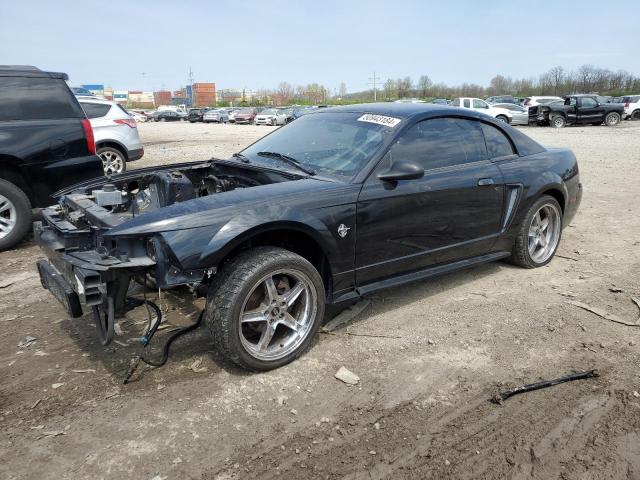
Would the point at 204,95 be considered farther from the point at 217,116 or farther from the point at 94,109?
the point at 94,109

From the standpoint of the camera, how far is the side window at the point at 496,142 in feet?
14.1

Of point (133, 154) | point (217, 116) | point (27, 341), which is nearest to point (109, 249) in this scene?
point (27, 341)

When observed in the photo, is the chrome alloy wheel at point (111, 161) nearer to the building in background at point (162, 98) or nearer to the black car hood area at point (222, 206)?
the black car hood area at point (222, 206)

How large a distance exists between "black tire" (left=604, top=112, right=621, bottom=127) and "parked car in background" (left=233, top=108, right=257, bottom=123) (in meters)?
23.7

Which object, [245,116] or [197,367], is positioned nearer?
[197,367]

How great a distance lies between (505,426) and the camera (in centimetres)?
259

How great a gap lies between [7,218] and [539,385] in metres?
5.37

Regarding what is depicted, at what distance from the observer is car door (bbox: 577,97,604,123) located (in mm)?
24947

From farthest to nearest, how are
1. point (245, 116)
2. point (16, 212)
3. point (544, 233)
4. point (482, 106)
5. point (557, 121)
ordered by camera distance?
point (245, 116)
point (482, 106)
point (557, 121)
point (16, 212)
point (544, 233)

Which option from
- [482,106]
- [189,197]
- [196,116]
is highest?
[482,106]

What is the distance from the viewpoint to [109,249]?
9.26 ft

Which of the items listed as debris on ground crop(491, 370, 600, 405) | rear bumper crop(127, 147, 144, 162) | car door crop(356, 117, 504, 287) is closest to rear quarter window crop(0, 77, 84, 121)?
rear bumper crop(127, 147, 144, 162)

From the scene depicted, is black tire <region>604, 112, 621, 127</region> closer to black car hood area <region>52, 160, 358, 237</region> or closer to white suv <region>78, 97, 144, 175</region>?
white suv <region>78, 97, 144, 175</region>

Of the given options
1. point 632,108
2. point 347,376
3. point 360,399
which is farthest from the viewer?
point 632,108
